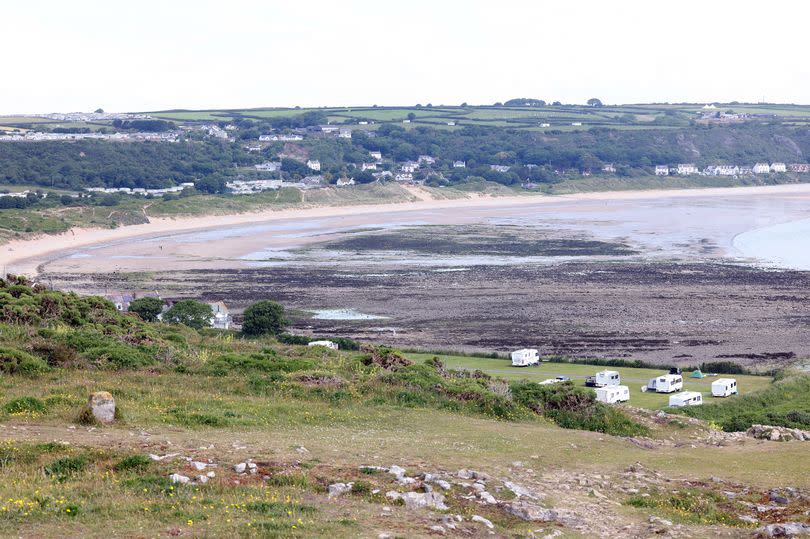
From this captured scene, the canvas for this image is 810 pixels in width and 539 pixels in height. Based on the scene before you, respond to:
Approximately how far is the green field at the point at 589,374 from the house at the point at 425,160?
12161 centimetres

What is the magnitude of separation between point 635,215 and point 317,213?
31.9 metres

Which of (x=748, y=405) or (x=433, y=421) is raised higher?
(x=433, y=421)

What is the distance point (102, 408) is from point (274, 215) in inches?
3466

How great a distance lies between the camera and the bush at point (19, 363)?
19391 mm

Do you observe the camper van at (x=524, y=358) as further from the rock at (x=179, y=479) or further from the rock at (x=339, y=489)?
the rock at (x=179, y=479)

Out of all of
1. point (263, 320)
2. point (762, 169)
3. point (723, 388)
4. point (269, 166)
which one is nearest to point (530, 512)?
point (723, 388)

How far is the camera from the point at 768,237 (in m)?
76.8

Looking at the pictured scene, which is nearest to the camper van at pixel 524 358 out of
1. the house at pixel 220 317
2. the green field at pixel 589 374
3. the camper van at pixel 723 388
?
the green field at pixel 589 374

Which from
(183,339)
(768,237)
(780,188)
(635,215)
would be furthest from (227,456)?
(780,188)

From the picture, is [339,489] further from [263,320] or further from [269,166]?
[269,166]

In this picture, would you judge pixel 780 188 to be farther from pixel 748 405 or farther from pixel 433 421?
pixel 433 421

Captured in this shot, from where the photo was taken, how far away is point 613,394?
2705 cm

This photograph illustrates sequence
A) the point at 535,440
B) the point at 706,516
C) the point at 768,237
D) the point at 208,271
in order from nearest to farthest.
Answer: the point at 706,516 → the point at 535,440 → the point at 208,271 → the point at 768,237

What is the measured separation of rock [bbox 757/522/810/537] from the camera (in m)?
11.7
